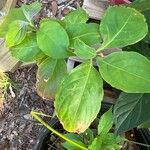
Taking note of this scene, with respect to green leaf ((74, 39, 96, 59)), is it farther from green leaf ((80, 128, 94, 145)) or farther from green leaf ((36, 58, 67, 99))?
green leaf ((80, 128, 94, 145))

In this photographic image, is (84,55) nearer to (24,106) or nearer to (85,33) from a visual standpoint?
(85,33)

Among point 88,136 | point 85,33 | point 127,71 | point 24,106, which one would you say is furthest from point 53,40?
point 24,106

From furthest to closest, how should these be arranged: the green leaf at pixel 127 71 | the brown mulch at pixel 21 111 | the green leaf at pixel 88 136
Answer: the brown mulch at pixel 21 111 → the green leaf at pixel 88 136 → the green leaf at pixel 127 71

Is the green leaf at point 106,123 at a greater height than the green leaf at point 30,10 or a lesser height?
lesser

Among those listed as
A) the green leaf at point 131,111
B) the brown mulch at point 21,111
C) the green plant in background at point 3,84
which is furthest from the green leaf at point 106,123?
the green plant in background at point 3,84

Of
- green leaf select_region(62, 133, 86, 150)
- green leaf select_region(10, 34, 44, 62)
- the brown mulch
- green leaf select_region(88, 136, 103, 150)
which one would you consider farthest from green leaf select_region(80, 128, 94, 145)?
the brown mulch

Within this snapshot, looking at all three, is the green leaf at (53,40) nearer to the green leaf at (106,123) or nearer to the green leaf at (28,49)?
the green leaf at (28,49)

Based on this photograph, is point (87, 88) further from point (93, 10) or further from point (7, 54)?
point (7, 54)
